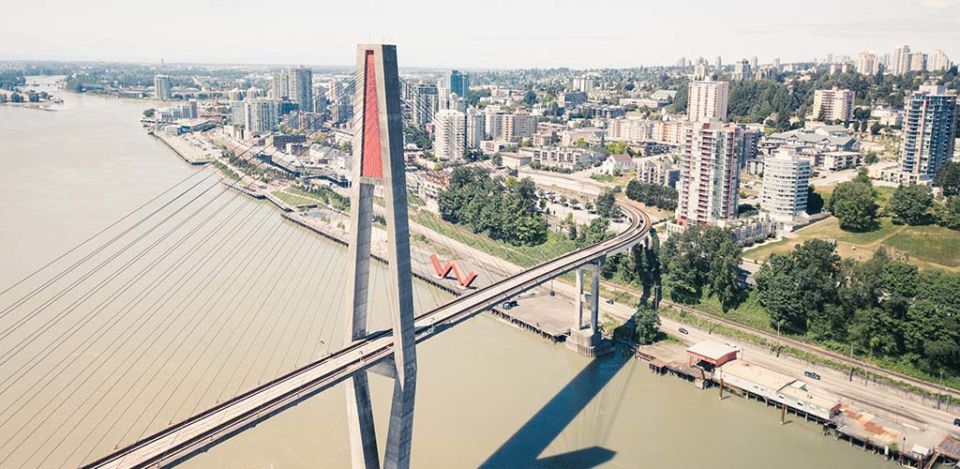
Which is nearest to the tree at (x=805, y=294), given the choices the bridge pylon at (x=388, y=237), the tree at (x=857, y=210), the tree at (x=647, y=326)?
the tree at (x=647, y=326)

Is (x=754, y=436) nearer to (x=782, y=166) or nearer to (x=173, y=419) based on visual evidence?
(x=173, y=419)

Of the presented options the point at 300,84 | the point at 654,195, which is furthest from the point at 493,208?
the point at 300,84

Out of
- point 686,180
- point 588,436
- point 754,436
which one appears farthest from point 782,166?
point 588,436

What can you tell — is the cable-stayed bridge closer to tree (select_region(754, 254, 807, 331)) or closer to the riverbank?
the riverbank

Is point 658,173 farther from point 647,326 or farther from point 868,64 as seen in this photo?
point 868,64

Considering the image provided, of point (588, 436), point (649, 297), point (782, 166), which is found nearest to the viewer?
point (588, 436)

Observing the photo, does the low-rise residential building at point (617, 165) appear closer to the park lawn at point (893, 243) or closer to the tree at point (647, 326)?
the park lawn at point (893, 243)
